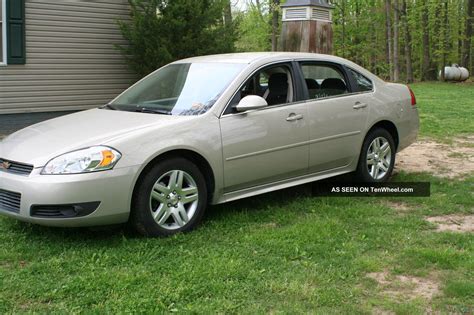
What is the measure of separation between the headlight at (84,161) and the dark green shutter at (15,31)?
6.65 metres

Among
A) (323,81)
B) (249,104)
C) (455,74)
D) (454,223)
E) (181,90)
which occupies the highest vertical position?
(455,74)

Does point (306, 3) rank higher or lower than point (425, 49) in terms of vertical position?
lower

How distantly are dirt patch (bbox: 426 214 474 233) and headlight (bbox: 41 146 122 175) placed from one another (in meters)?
2.91

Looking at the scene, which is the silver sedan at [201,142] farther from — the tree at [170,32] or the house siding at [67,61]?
the house siding at [67,61]

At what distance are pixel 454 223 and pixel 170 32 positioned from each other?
7.16 metres

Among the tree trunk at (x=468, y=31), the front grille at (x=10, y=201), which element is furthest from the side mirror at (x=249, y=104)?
the tree trunk at (x=468, y=31)

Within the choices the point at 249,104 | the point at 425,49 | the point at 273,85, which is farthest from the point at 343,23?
the point at 249,104

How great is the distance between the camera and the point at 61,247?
4367mm

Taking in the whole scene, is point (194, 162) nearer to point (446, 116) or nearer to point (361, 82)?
point (361, 82)

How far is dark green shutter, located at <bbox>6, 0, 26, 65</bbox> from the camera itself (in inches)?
391

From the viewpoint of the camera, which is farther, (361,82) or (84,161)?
(361,82)

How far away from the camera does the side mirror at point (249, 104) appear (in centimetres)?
500

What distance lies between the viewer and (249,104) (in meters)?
5.00

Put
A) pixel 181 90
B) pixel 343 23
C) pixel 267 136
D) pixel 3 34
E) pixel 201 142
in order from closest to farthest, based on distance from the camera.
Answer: pixel 201 142 → pixel 267 136 → pixel 181 90 → pixel 3 34 → pixel 343 23
